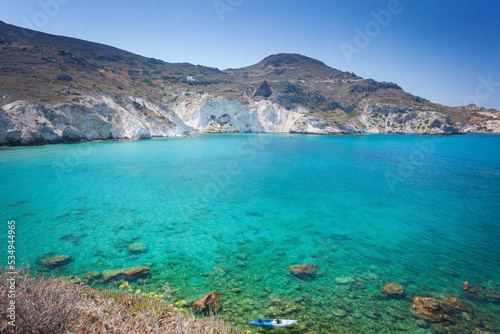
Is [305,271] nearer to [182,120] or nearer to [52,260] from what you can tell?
[52,260]

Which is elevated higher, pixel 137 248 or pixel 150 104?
pixel 150 104

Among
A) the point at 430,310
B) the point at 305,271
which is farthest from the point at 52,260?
the point at 430,310

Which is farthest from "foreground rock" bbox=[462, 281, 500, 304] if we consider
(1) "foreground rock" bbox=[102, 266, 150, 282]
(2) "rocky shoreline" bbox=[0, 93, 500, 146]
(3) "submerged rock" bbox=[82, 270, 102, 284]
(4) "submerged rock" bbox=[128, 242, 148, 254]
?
(2) "rocky shoreline" bbox=[0, 93, 500, 146]

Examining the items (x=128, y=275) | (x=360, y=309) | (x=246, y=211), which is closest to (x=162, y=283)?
(x=128, y=275)

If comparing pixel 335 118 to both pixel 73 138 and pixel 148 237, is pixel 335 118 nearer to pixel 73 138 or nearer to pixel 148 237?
pixel 73 138

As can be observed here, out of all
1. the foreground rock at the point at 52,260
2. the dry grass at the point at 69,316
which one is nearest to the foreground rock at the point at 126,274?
the foreground rock at the point at 52,260

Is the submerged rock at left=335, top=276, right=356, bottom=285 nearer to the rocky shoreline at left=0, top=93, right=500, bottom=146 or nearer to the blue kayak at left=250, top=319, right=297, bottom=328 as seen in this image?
the blue kayak at left=250, top=319, right=297, bottom=328
